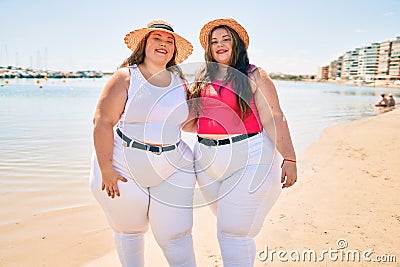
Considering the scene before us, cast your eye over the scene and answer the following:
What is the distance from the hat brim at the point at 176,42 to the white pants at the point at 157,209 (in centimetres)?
70

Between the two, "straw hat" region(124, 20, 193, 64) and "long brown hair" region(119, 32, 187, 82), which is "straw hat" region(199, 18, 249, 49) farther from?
"long brown hair" region(119, 32, 187, 82)

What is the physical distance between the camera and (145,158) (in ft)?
6.45

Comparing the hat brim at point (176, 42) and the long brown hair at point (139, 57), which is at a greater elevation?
the hat brim at point (176, 42)

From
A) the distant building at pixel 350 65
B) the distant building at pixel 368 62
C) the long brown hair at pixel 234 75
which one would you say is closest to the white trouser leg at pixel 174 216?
the long brown hair at pixel 234 75

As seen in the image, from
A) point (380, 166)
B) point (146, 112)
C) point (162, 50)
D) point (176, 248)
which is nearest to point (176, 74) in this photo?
point (162, 50)

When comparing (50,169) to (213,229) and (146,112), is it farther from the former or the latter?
(146,112)

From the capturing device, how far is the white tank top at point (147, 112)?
197cm

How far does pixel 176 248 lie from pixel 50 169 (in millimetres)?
4214

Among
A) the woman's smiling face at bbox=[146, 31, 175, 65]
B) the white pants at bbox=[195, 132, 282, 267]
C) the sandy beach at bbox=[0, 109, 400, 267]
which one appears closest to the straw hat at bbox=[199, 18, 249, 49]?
the woman's smiling face at bbox=[146, 31, 175, 65]

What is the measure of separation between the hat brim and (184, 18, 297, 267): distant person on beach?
24cm

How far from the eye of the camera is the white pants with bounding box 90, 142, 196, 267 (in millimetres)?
1973

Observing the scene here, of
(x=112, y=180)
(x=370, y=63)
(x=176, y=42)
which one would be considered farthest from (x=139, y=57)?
(x=370, y=63)

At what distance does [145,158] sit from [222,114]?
0.55 metres

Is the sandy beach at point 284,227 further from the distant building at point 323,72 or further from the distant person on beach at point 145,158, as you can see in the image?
the distant building at point 323,72
